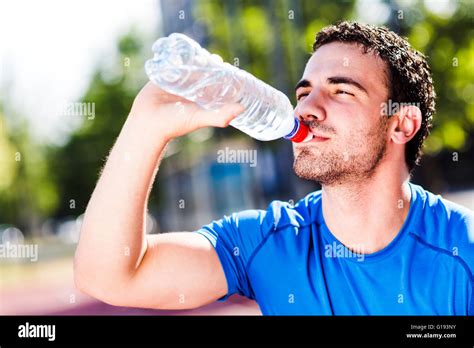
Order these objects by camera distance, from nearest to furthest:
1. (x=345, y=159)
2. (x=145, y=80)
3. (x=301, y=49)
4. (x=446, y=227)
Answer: (x=446, y=227), (x=345, y=159), (x=301, y=49), (x=145, y=80)

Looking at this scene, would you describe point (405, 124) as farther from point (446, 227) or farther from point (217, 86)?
point (217, 86)

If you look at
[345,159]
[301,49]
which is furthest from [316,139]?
[301,49]

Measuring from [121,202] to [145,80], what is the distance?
6647mm

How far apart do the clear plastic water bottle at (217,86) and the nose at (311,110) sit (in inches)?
1.3

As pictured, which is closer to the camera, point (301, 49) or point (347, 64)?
point (347, 64)

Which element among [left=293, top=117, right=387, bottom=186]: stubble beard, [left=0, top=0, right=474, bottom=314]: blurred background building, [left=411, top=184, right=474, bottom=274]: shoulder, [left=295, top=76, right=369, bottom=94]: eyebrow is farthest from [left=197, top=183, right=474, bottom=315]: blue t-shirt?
[left=0, top=0, right=474, bottom=314]: blurred background building

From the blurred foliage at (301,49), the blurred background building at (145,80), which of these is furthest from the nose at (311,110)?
the blurred foliage at (301,49)

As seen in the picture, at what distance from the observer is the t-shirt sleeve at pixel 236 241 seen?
2.03 metres

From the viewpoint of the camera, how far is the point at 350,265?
2029mm

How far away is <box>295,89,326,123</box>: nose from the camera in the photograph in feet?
6.81

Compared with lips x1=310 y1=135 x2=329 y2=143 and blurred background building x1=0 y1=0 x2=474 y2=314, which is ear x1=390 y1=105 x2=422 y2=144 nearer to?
lips x1=310 y1=135 x2=329 y2=143

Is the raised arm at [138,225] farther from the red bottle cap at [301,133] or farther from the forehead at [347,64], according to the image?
the forehead at [347,64]

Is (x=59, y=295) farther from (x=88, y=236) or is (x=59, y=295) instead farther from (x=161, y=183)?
(x=88, y=236)
